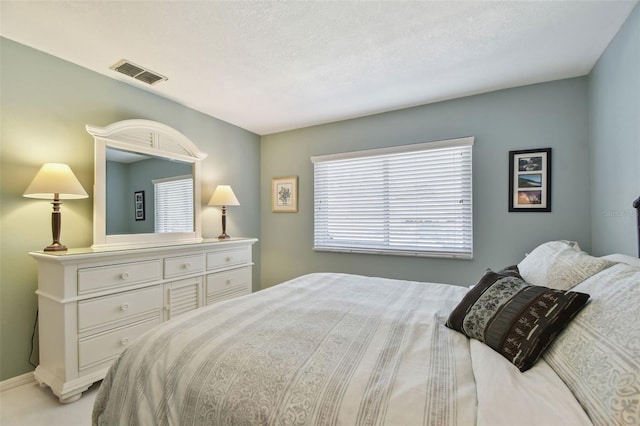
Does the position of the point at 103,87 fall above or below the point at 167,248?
above

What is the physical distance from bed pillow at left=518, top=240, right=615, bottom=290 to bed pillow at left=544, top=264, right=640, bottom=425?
0.50 feet

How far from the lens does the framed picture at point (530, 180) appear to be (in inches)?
98.3

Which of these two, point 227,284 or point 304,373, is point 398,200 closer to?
point 227,284

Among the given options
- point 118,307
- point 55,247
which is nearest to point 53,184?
point 55,247

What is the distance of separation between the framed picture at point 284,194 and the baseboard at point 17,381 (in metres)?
2.78

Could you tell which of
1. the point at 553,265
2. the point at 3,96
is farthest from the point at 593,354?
the point at 3,96

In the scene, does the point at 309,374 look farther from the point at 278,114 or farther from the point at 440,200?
the point at 278,114

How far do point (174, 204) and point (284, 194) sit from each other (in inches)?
58.2

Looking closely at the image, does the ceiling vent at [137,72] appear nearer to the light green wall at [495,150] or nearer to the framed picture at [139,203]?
the framed picture at [139,203]

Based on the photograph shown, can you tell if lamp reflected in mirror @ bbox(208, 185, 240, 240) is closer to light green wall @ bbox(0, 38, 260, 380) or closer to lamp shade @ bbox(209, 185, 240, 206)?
lamp shade @ bbox(209, 185, 240, 206)

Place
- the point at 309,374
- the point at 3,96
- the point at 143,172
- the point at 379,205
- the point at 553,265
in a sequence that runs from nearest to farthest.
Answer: the point at 309,374, the point at 553,265, the point at 3,96, the point at 143,172, the point at 379,205

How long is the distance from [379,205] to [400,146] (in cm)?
73

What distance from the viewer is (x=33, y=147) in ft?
6.73

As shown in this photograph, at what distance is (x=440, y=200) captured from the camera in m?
2.96
